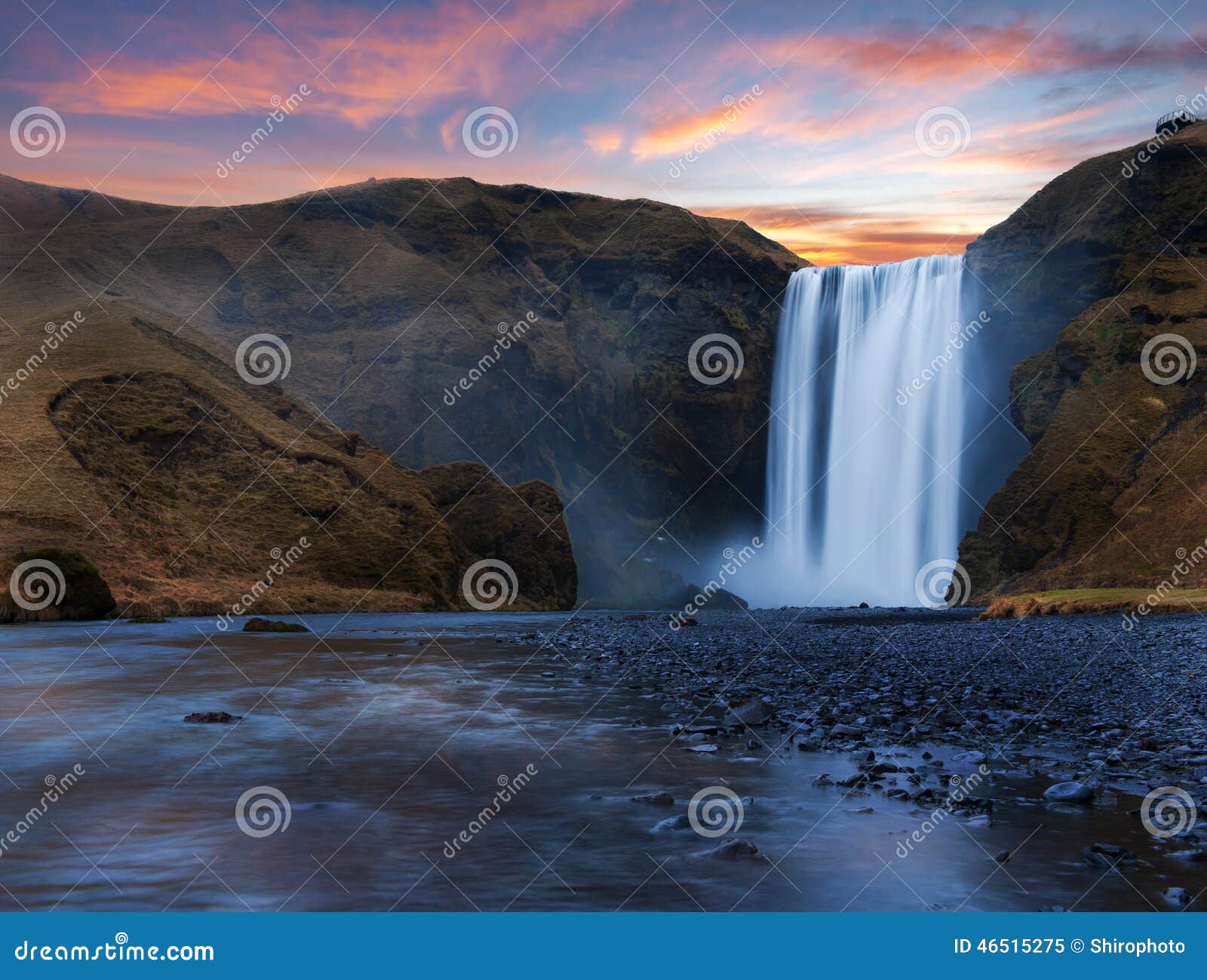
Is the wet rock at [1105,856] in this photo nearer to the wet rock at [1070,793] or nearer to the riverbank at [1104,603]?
the wet rock at [1070,793]

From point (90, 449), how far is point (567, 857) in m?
64.2

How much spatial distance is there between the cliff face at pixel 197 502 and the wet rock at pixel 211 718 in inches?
1452

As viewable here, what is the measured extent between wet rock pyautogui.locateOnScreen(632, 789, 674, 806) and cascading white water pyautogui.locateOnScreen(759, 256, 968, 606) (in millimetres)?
86125

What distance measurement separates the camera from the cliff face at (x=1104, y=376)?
63.9m

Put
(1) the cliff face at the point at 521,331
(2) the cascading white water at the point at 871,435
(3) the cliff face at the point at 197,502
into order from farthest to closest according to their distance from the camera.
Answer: (1) the cliff face at the point at 521,331 → (2) the cascading white water at the point at 871,435 → (3) the cliff face at the point at 197,502

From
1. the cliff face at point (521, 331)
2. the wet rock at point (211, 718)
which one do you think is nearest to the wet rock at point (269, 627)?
→ the wet rock at point (211, 718)

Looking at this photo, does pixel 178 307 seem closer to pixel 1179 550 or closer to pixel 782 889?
pixel 1179 550

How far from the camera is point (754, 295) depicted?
12575cm

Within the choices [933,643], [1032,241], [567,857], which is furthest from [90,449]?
[1032,241]

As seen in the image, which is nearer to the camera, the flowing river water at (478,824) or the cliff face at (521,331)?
the flowing river water at (478,824)

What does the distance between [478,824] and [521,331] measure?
104354mm

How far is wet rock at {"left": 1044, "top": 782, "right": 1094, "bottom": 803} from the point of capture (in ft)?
31.2

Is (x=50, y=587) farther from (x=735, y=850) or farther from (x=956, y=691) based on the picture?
(x=735, y=850)

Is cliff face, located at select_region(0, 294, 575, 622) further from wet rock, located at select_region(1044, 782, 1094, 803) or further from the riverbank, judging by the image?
wet rock, located at select_region(1044, 782, 1094, 803)
